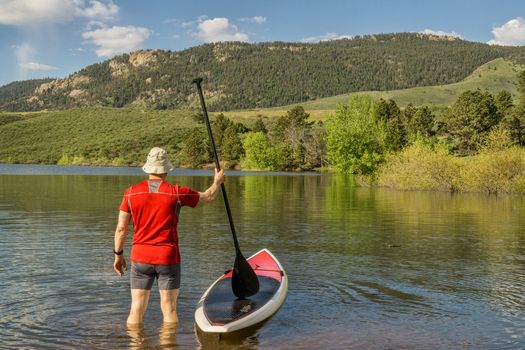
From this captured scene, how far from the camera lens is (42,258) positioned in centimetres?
1694

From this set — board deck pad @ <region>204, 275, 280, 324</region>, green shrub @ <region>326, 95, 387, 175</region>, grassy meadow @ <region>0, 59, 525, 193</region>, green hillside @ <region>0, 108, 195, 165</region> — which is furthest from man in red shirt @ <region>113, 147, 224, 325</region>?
green hillside @ <region>0, 108, 195, 165</region>

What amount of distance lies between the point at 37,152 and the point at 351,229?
136380 millimetres

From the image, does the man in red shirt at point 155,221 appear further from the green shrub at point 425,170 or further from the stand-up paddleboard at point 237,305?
the green shrub at point 425,170

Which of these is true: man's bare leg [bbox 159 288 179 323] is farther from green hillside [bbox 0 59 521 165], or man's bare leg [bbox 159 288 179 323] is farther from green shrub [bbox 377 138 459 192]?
green hillside [bbox 0 59 521 165]

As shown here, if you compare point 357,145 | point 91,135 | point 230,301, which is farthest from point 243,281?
point 91,135

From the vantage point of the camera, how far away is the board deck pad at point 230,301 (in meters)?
9.66

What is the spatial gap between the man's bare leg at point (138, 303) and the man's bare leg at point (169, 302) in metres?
0.24

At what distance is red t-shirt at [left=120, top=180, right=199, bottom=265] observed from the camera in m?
8.59

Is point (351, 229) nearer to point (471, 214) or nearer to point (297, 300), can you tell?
point (471, 214)

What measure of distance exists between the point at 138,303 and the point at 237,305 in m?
A: 1.83

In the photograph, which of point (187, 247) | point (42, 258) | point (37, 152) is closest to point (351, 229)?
point (187, 247)

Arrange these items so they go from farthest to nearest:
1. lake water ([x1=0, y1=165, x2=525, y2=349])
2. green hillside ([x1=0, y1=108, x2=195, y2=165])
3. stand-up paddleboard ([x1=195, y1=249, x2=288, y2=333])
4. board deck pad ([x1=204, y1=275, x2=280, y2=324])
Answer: green hillside ([x1=0, y1=108, x2=195, y2=165]) < lake water ([x1=0, y1=165, x2=525, y2=349]) < board deck pad ([x1=204, y1=275, x2=280, y2=324]) < stand-up paddleboard ([x1=195, y1=249, x2=288, y2=333])

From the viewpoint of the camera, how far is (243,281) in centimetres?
1081

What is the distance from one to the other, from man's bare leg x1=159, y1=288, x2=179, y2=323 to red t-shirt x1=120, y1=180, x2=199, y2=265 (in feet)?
1.75
